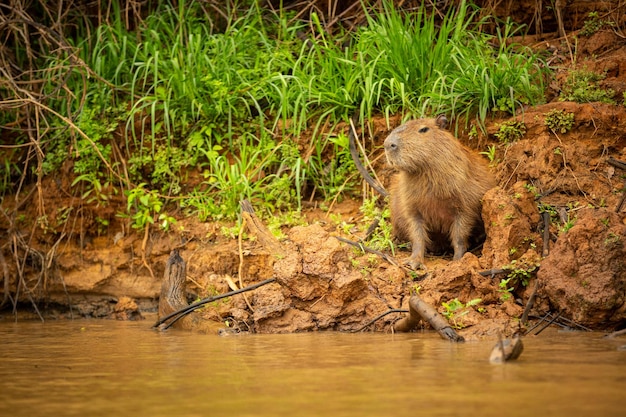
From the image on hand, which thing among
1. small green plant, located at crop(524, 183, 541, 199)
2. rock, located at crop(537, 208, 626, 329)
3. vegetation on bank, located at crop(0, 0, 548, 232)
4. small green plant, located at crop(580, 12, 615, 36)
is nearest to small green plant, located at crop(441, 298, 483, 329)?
rock, located at crop(537, 208, 626, 329)

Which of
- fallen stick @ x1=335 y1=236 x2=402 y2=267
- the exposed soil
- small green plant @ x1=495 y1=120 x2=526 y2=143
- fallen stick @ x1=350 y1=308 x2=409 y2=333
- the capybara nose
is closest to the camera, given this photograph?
the exposed soil

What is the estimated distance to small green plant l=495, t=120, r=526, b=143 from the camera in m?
6.32

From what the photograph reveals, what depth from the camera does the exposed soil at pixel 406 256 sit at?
15.6 ft

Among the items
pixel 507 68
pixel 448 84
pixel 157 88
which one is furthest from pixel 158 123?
pixel 507 68

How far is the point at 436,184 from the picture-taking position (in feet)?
19.0

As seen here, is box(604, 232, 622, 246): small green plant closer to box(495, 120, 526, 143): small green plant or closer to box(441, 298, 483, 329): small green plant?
box(441, 298, 483, 329): small green plant

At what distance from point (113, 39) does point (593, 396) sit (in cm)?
622

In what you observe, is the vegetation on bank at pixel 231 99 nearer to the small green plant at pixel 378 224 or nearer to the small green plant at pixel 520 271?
the small green plant at pixel 378 224

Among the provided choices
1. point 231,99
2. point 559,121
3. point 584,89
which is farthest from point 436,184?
point 231,99

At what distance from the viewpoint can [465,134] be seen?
21.7 ft

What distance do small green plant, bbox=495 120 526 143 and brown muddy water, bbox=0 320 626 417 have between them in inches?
82.8

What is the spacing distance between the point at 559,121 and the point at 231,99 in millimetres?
2811

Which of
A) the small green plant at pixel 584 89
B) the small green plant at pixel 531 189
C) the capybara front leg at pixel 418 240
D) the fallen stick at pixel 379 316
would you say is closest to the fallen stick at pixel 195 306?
the fallen stick at pixel 379 316

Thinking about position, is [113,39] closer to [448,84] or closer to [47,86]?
[47,86]
